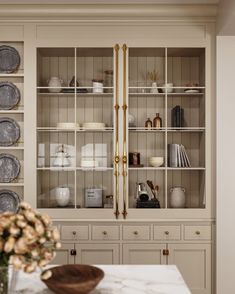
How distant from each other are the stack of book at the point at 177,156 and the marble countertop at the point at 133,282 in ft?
6.11

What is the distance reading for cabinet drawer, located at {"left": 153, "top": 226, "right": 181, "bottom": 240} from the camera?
12.8 feet

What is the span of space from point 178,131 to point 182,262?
1.15m

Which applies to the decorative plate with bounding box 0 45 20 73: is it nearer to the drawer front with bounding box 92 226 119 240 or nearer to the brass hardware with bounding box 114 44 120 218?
the brass hardware with bounding box 114 44 120 218

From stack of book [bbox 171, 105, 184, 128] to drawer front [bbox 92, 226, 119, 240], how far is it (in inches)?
41.6

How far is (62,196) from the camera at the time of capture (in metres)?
3.99

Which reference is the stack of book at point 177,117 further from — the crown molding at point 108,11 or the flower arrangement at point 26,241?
the flower arrangement at point 26,241

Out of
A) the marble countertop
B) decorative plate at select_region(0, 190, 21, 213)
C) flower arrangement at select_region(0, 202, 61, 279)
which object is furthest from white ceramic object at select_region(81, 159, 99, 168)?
flower arrangement at select_region(0, 202, 61, 279)

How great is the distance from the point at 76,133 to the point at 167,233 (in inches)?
47.0

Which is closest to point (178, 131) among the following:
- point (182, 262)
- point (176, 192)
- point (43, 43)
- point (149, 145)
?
point (149, 145)

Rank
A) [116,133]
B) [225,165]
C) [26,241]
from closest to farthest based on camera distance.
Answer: [26,241] < [225,165] < [116,133]

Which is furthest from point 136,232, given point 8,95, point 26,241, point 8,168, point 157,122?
point 26,241

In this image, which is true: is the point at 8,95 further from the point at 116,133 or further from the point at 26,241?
the point at 26,241

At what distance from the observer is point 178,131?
4.03 m

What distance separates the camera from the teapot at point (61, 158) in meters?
4.00
